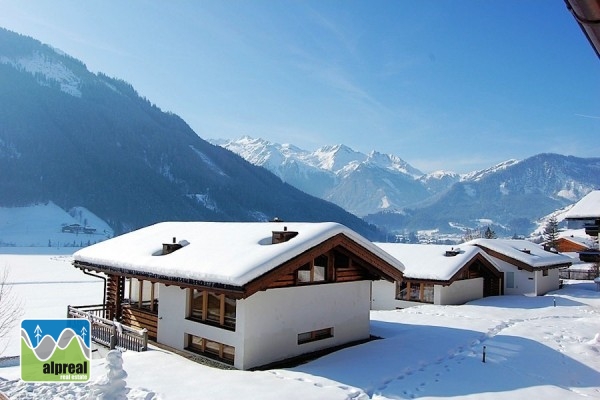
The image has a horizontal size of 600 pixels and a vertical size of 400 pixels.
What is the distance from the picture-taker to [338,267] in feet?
52.3

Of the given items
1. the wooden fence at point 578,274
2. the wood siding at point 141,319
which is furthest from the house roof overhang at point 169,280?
the wooden fence at point 578,274

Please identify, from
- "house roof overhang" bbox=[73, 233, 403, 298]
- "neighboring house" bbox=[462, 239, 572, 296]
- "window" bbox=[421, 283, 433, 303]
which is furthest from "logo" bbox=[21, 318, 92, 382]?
"neighboring house" bbox=[462, 239, 572, 296]

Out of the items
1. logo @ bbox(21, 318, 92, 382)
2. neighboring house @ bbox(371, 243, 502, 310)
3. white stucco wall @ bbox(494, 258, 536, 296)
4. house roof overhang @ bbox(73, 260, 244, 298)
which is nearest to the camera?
logo @ bbox(21, 318, 92, 382)

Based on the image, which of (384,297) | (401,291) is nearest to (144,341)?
(384,297)

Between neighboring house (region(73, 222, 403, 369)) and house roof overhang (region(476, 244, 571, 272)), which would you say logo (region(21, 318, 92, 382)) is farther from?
house roof overhang (region(476, 244, 571, 272))

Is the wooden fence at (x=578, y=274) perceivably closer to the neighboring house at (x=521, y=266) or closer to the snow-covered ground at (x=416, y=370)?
the neighboring house at (x=521, y=266)

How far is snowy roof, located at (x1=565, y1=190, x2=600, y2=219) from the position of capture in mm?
22612

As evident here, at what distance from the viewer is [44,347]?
44.2 feet

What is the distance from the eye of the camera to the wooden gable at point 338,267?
12548 mm

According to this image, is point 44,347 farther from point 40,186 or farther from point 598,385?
point 40,186

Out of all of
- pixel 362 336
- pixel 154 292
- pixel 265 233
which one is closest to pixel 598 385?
pixel 362 336

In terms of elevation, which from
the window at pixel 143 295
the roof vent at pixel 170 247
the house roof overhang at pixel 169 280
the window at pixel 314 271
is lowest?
the window at pixel 143 295

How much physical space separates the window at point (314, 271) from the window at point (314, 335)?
1754 mm

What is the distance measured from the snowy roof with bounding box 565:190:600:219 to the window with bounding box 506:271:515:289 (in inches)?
413
